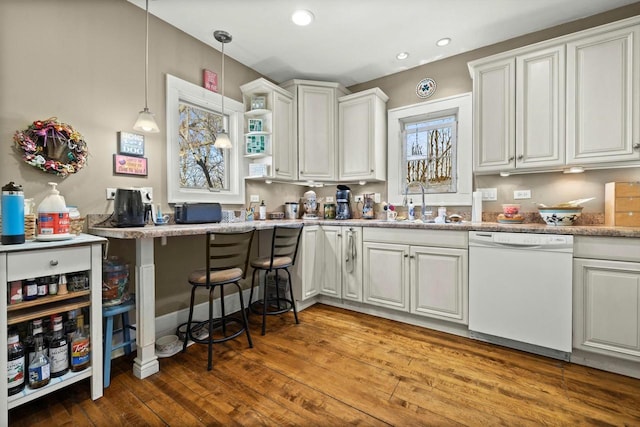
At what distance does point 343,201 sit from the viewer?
3.29 metres

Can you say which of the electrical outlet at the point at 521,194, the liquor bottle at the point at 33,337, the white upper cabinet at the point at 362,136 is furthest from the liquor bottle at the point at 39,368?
the electrical outlet at the point at 521,194

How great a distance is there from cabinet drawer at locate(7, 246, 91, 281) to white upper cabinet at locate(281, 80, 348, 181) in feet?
7.13

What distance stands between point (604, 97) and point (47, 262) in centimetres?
368

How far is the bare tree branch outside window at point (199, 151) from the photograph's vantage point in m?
2.58

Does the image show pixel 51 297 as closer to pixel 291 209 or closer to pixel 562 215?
pixel 291 209

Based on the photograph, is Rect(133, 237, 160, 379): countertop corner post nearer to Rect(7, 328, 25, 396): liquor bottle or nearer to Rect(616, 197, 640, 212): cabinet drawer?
Rect(7, 328, 25, 396): liquor bottle

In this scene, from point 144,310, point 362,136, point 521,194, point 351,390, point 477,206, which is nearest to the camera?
point 351,390

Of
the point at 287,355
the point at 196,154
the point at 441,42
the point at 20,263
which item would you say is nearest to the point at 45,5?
the point at 196,154

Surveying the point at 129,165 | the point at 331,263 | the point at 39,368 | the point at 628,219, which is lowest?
the point at 39,368

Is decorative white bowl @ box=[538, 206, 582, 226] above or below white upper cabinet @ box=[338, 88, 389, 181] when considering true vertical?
below

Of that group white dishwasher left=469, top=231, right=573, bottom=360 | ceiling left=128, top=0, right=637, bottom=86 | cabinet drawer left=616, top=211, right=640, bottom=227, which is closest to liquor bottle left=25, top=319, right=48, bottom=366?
ceiling left=128, top=0, right=637, bottom=86

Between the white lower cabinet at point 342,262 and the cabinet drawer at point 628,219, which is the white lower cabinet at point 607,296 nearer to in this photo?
the cabinet drawer at point 628,219

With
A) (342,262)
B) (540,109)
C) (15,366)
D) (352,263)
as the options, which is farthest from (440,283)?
(15,366)

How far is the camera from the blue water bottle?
A: 1337 millimetres
